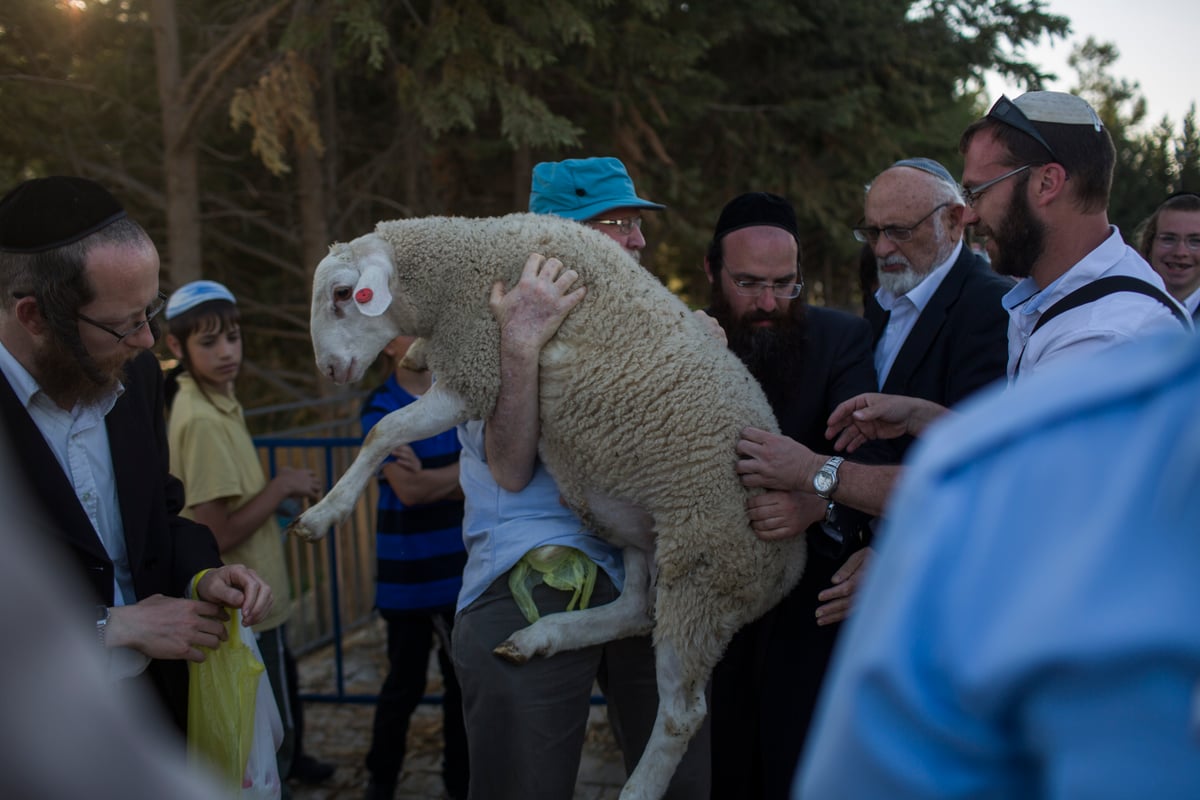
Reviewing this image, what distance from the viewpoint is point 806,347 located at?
9.50ft

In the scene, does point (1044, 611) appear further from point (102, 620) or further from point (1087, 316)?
point (102, 620)

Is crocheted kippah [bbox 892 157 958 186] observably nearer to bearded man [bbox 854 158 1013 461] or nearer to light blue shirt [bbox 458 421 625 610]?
bearded man [bbox 854 158 1013 461]

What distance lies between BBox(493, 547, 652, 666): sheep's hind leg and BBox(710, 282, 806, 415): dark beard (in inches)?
28.0

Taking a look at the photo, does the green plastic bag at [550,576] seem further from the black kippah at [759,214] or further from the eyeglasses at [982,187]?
the eyeglasses at [982,187]

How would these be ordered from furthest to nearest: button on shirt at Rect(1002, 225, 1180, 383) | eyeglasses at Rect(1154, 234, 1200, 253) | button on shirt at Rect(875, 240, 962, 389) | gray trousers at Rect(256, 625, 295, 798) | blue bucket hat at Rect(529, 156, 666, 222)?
eyeglasses at Rect(1154, 234, 1200, 253)
gray trousers at Rect(256, 625, 295, 798)
button on shirt at Rect(875, 240, 962, 389)
blue bucket hat at Rect(529, 156, 666, 222)
button on shirt at Rect(1002, 225, 1180, 383)

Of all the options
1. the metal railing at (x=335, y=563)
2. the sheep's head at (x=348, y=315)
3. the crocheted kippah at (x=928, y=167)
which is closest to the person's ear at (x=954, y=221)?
the crocheted kippah at (x=928, y=167)

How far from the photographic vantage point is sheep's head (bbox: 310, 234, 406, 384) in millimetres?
2459

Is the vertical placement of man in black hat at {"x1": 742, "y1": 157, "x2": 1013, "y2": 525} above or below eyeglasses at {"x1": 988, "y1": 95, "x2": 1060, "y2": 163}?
below

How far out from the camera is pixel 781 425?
2881 mm

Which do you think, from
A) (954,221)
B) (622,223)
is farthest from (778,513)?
(954,221)

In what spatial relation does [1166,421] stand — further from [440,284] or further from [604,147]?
[604,147]

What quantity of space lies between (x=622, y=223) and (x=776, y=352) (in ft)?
2.13

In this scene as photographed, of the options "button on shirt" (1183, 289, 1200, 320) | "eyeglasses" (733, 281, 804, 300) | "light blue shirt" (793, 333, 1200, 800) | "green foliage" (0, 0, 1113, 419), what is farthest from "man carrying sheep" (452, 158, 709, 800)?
"green foliage" (0, 0, 1113, 419)

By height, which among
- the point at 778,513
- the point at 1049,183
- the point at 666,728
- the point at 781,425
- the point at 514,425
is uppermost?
the point at 1049,183
